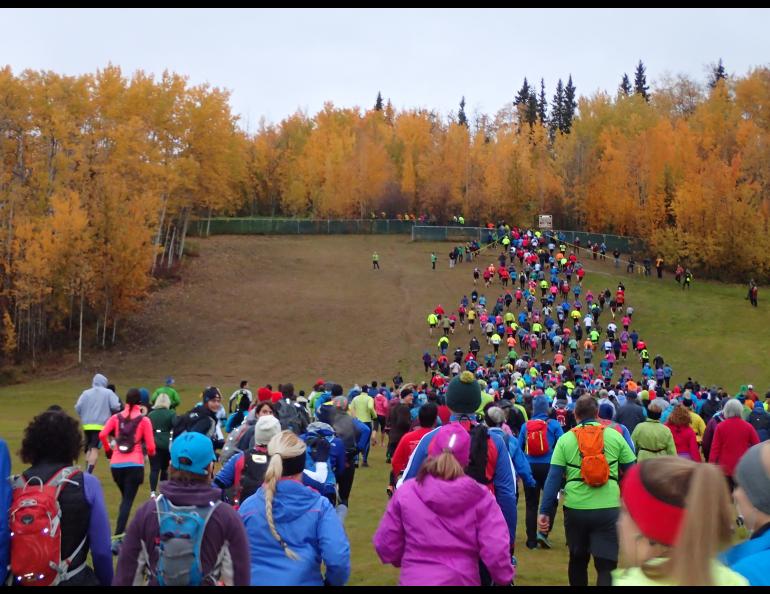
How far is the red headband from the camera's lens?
3152 millimetres

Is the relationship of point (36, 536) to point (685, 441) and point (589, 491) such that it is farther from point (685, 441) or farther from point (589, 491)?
point (685, 441)

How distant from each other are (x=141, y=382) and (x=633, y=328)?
2378cm

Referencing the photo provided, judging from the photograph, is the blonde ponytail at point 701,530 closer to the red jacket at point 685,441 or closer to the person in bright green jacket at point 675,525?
the person in bright green jacket at point 675,525

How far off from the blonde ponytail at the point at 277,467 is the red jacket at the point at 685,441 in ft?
21.9

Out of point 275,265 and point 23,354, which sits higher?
point 275,265

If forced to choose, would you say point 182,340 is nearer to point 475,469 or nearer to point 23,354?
point 23,354

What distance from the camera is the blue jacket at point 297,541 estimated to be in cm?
513

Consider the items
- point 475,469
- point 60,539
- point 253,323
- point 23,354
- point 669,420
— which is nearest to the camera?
point 60,539

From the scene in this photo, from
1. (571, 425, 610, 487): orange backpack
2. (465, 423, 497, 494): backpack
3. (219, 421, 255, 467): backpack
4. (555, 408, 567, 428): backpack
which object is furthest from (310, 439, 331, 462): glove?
(555, 408, 567, 428): backpack

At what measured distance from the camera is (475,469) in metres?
6.40

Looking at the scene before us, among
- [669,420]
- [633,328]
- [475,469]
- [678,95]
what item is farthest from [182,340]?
[678,95]

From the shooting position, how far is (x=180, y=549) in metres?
4.56

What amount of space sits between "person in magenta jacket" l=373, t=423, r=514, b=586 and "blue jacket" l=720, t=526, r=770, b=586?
1584 millimetres

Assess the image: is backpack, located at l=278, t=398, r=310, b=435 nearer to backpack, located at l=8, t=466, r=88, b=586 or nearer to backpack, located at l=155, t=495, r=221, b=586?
backpack, located at l=8, t=466, r=88, b=586
